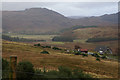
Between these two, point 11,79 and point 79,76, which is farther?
point 79,76

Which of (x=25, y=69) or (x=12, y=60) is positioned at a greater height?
(x=12, y=60)

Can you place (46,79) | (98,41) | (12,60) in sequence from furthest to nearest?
(98,41) → (46,79) → (12,60)

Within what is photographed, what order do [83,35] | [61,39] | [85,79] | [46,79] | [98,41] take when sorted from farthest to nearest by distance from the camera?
1. [83,35]
2. [61,39]
3. [98,41]
4. [85,79]
5. [46,79]

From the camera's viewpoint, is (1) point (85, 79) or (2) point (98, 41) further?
(2) point (98, 41)

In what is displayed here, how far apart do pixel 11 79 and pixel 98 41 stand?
330ft

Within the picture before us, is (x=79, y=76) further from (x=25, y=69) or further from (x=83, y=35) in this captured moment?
(x=83, y=35)

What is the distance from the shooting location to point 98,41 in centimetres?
10288

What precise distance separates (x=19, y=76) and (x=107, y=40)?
10232 centimetres

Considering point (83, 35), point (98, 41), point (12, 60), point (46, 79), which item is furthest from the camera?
point (83, 35)

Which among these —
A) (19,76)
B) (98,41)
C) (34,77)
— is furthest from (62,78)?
(98,41)

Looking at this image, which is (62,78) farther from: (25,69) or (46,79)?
(25,69)

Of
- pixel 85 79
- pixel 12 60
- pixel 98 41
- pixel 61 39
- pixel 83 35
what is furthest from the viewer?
pixel 83 35

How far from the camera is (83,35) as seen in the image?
13488cm

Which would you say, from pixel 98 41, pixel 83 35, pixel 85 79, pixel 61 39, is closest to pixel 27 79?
pixel 85 79
